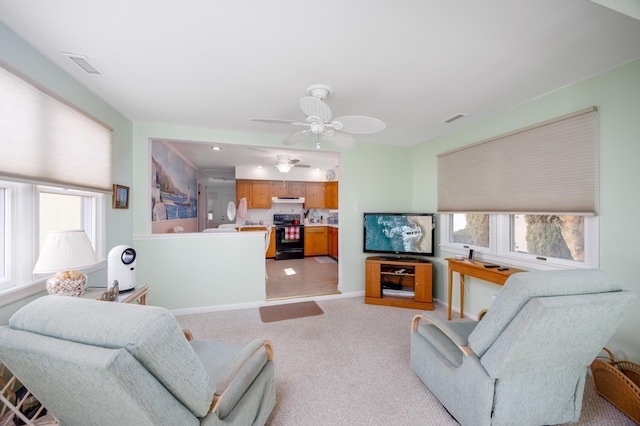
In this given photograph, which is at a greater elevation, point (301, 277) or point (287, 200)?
point (287, 200)

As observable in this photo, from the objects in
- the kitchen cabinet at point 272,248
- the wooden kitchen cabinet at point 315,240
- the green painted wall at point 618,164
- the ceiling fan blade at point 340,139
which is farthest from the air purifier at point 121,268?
the wooden kitchen cabinet at point 315,240

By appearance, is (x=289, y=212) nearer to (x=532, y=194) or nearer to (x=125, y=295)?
(x=125, y=295)

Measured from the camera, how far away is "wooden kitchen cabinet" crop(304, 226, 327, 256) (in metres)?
6.89

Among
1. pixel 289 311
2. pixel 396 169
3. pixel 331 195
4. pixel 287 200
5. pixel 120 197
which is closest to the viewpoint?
pixel 120 197

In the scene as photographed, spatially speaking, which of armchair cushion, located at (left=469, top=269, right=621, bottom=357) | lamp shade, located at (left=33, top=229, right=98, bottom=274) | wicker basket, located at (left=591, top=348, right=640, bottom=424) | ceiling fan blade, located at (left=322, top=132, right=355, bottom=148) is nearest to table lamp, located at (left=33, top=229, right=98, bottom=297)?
lamp shade, located at (left=33, top=229, right=98, bottom=274)

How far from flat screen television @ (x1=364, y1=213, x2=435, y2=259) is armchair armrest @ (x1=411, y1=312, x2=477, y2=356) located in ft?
5.39

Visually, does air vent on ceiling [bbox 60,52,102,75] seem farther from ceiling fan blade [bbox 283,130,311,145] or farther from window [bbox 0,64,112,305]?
ceiling fan blade [bbox 283,130,311,145]

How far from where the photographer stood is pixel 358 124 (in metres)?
2.08

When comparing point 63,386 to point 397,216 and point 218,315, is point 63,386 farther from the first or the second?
point 397,216

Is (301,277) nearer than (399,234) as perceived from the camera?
No

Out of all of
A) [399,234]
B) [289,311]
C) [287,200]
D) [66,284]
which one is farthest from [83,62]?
[287,200]

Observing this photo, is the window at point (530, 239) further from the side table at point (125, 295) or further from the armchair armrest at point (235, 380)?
the side table at point (125, 295)

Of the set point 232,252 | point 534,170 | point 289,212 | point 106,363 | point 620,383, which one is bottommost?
point 620,383

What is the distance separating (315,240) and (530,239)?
5001 millimetres
